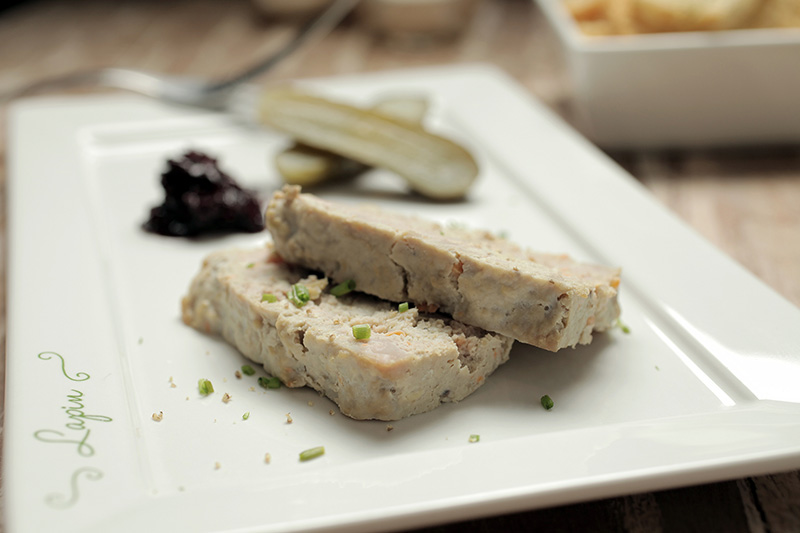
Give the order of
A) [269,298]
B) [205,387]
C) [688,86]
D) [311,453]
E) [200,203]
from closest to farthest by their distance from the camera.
→ [311,453] < [205,387] < [269,298] < [200,203] < [688,86]

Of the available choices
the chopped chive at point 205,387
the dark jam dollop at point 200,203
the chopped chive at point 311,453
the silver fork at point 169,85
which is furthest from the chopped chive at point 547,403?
the silver fork at point 169,85

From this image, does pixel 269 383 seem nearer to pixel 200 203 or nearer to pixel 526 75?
pixel 200 203

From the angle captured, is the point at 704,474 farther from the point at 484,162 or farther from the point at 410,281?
the point at 484,162

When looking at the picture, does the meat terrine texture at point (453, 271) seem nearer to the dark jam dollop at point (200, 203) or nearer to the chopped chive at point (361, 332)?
the chopped chive at point (361, 332)

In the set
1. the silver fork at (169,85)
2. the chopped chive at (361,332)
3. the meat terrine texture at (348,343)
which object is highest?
the silver fork at (169,85)

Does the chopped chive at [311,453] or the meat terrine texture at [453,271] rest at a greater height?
the meat terrine texture at [453,271]

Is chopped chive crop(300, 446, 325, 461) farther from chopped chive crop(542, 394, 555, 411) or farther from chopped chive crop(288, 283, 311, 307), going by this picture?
chopped chive crop(542, 394, 555, 411)

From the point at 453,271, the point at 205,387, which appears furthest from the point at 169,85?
the point at 453,271
